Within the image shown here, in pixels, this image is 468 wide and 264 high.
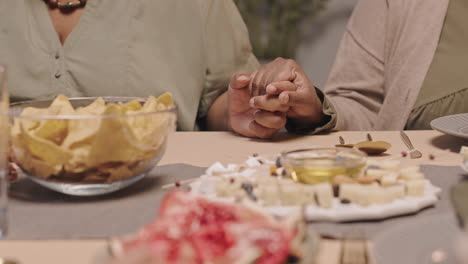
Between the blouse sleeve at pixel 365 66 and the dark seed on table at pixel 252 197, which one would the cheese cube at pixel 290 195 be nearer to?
the dark seed on table at pixel 252 197

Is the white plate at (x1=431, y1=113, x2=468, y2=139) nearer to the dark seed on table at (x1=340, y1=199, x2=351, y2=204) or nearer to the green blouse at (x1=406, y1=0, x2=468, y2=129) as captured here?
the green blouse at (x1=406, y1=0, x2=468, y2=129)

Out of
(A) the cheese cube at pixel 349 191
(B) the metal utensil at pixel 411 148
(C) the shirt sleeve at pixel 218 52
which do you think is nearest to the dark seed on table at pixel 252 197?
(A) the cheese cube at pixel 349 191

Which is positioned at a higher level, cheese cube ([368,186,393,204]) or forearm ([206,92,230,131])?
cheese cube ([368,186,393,204])

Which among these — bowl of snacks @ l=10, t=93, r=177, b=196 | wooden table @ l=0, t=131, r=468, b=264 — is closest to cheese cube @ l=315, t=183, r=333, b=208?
bowl of snacks @ l=10, t=93, r=177, b=196

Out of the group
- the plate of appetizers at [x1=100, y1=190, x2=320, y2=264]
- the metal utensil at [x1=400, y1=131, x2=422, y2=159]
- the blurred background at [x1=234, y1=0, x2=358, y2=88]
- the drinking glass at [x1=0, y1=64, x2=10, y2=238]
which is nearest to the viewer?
the plate of appetizers at [x1=100, y1=190, x2=320, y2=264]

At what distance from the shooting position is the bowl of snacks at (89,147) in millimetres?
751

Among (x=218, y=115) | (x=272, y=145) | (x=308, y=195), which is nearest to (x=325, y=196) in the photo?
(x=308, y=195)

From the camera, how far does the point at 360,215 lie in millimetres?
673

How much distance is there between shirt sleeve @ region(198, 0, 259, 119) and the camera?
1.63 metres

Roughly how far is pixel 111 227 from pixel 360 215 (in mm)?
273

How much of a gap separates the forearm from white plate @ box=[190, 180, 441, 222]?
0.85 metres

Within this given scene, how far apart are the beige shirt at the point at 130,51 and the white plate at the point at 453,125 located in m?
0.61

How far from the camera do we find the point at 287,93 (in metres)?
1.19

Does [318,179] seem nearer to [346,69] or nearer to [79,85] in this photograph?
[79,85]
